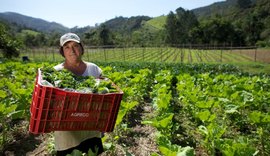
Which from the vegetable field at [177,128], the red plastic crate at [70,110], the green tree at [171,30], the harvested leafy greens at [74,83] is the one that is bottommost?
the vegetable field at [177,128]

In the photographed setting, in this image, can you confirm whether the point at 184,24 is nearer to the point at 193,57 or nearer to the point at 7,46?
the point at 193,57

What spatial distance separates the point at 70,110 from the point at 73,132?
21.7 inches

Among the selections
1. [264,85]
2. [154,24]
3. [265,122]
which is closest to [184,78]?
[264,85]

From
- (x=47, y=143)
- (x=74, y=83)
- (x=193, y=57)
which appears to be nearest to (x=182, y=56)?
(x=193, y=57)

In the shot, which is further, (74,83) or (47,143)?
(47,143)

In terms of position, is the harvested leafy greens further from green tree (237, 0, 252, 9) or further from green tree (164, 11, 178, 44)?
green tree (237, 0, 252, 9)

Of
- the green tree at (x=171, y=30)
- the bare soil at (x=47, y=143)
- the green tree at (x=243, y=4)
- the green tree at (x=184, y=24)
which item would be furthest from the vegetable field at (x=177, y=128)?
the green tree at (x=243, y=4)

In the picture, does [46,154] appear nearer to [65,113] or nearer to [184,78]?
[65,113]

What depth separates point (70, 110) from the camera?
2801 millimetres

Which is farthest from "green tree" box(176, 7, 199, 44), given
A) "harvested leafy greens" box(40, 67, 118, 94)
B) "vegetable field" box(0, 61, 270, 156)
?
"harvested leafy greens" box(40, 67, 118, 94)

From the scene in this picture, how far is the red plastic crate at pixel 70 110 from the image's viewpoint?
273 centimetres

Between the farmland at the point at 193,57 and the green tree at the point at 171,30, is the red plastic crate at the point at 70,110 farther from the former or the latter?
the green tree at the point at 171,30

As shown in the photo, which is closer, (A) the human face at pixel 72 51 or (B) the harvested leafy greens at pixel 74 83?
(B) the harvested leafy greens at pixel 74 83

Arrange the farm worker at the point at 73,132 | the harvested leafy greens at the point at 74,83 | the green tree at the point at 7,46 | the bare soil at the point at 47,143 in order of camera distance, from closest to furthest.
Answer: the harvested leafy greens at the point at 74,83, the farm worker at the point at 73,132, the bare soil at the point at 47,143, the green tree at the point at 7,46
